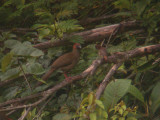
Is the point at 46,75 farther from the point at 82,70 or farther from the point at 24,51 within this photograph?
the point at 24,51

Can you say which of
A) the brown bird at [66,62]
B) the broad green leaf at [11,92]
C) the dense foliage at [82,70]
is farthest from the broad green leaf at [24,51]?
the brown bird at [66,62]

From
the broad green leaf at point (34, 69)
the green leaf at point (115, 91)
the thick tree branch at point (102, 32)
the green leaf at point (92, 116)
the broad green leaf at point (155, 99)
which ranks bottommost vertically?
the broad green leaf at point (155, 99)

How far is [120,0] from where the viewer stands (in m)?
3.42

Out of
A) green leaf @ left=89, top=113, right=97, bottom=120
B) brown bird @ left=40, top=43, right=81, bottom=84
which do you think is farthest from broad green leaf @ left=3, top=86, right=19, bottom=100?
green leaf @ left=89, top=113, right=97, bottom=120

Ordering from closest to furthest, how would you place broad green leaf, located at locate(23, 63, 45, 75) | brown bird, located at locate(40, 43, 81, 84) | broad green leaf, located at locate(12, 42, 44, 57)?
1. broad green leaf, located at locate(12, 42, 44, 57)
2. broad green leaf, located at locate(23, 63, 45, 75)
3. brown bird, located at locate(40, 43, 81, 84)

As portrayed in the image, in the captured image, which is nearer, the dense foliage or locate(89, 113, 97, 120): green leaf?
locate(89, 113, 97, 120): green leaf

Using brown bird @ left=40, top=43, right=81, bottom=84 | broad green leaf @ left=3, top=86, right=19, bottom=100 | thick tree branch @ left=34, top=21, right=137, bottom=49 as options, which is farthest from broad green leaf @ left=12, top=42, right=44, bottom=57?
thick tree branch @ left=34, top=21, right=137, bottom=49

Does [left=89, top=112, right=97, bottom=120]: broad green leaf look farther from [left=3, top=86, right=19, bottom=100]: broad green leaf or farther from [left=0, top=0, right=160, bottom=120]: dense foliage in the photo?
[left=3, top=86, right=19, bottom=100]: broad green leaf

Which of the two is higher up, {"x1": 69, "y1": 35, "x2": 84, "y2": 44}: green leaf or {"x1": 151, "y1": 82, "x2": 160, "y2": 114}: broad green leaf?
{"x1": 69, "y1": 35, "x2": 84, "y2": 44}: green leaf

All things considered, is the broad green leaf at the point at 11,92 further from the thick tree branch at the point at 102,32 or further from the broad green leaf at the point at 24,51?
the thick tree branch at the point at 102,32

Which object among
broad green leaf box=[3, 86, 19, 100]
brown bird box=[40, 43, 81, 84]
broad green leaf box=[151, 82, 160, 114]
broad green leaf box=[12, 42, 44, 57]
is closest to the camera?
broad green leaf box=[12, 42, 44, 57]

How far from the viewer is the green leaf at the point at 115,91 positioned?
7.39 ft

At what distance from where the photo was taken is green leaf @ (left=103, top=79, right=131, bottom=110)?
88.7 inches

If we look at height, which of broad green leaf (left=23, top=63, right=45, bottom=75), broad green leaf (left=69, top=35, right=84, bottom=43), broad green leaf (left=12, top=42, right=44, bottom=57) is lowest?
broad green leaf (left=69, top=35, right=84, bottom=43)
